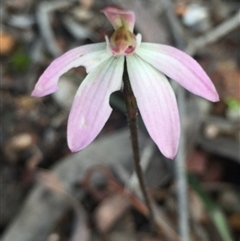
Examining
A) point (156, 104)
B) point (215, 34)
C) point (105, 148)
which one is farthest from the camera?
point (215, 34)

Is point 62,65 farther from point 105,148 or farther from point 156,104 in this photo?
point 105,148

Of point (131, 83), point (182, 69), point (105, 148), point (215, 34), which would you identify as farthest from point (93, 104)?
point (215, 34)

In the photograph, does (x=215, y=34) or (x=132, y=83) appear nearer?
(x=132, y=83)

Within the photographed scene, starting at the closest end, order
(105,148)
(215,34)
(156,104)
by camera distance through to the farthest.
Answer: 1. (156,104)
2. (105,148)
3. (215,34)

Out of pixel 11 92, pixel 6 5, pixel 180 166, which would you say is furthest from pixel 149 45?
pixel 6 5

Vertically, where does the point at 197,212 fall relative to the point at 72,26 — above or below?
below

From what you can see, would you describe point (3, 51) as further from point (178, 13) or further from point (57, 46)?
point (178, 13)

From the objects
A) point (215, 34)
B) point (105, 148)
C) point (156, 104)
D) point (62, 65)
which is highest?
point (62, 65)

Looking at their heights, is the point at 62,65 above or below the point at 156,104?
above
